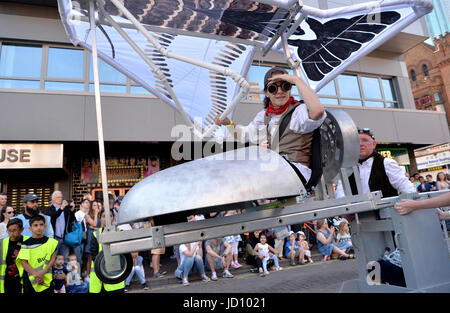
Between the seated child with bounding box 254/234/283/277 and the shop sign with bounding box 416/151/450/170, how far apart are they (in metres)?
15.8

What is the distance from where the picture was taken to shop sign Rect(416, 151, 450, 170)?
1941 cm

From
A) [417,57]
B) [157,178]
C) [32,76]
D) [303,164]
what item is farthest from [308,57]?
[417,57]

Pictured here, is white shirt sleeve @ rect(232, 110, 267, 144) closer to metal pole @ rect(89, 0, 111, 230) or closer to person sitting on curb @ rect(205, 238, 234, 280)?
metal pole @ rect(89, 0, 111, 230)

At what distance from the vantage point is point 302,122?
2.08m

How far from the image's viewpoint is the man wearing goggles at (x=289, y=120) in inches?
78.8

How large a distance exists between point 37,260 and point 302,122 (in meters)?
4.84

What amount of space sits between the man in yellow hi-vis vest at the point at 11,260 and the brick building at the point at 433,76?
43.0 meters

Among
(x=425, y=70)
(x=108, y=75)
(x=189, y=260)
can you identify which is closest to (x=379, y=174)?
(x=189, y=260)

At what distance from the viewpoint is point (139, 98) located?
10.6 meters

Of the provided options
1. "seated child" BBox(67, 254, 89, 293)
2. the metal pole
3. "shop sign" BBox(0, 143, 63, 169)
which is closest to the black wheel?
the metal pole

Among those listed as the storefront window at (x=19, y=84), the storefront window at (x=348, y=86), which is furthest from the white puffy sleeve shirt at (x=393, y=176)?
the storefront window at (x=348, y=86)

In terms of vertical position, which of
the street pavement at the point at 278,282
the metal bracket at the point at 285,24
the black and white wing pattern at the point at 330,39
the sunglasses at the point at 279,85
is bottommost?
the street pavement at the point at 278,282

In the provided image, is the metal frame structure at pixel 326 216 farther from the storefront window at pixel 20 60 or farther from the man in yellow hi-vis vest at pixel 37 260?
the storefront window at pixel 20 60

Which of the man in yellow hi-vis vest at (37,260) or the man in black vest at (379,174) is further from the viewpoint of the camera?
the man in yellow hi-vis vest at (37,260)
